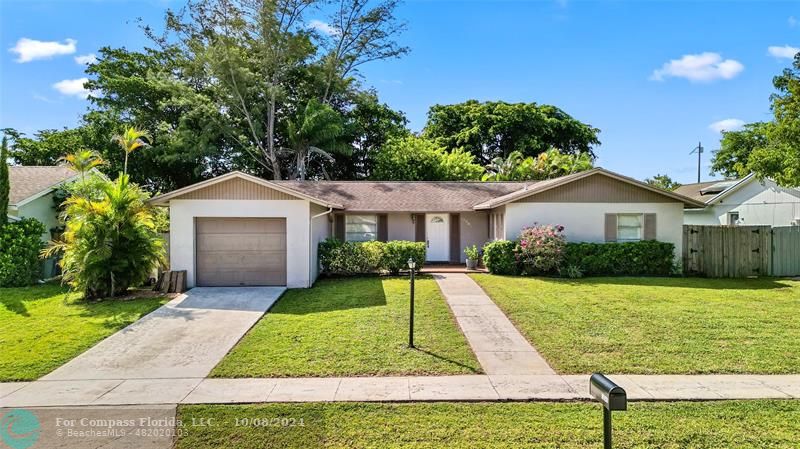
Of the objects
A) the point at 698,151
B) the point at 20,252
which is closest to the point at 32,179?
the point at 20,252

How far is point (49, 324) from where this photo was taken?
9.23 meters

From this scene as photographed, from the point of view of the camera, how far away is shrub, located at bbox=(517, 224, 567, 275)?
14688 mm

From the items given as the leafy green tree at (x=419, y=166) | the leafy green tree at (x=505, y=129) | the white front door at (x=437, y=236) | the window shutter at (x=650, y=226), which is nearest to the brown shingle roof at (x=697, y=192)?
the leafy green tree at (x=505, y=129)

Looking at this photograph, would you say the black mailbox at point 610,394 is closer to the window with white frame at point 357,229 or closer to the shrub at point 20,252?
the window with white frame at point 357,229

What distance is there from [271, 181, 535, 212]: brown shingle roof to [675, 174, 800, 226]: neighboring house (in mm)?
10249

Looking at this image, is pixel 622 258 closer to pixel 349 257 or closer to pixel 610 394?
pixel 349 257

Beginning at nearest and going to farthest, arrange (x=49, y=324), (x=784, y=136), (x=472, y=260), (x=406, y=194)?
(x=49, y=324)
(x=784, y=136)
(x=472, y=260)
(x=406, y=194)

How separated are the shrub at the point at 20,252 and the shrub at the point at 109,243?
3.33 metres

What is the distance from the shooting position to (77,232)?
11.2 meters

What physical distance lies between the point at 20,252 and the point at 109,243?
4.99 meters

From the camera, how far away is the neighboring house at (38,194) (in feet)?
48.9

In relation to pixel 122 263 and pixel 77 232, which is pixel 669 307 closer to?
pixel 122 263

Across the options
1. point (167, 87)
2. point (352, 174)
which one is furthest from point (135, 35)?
point (352, 174)

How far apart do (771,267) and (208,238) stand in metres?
19.3
